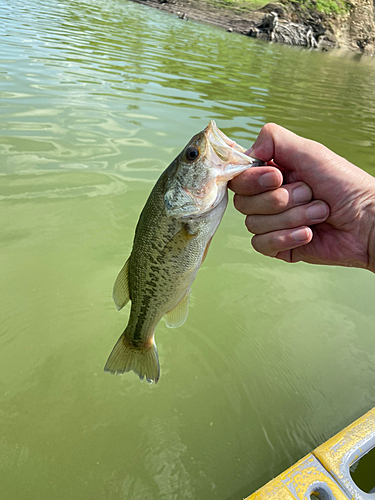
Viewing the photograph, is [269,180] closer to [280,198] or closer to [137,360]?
[280,198]

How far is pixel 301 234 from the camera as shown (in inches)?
88.8

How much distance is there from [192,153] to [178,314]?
112 centimetres

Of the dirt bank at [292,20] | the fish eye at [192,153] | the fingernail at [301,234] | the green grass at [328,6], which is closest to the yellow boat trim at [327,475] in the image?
the fingernail at [301,234]

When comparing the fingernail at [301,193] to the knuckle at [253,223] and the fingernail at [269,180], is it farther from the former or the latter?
the knuckle at [253,223]

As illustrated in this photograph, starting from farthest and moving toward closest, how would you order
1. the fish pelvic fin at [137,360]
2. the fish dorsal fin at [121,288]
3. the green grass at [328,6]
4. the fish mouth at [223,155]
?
the green grass at [328,6]
the fish pelvic fin at [137,360]
the fish dorsal fin at [121,288]
the fish mouth at [223,155]

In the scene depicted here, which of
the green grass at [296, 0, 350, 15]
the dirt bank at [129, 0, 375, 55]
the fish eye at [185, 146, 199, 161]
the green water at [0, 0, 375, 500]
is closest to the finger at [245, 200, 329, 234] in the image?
the fish eye at [185, 146, 199, 161]

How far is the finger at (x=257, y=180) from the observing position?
2127 millimetres

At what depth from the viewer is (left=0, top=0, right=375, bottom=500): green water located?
2447mm

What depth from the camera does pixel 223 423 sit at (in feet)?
8.86

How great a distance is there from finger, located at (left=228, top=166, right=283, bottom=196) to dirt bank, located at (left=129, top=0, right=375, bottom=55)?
35330 millimetres

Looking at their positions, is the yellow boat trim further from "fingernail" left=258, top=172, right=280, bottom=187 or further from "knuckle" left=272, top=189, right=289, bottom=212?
"fingernail" left=258, top=172, right=280, bottom=187

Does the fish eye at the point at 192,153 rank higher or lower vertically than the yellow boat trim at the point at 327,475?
higher

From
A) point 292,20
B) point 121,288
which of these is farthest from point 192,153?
point 292,20

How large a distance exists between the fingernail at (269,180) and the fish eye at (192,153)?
16.8 inches
